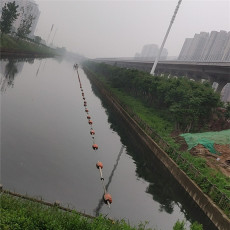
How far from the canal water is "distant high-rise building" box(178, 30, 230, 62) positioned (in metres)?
85.9

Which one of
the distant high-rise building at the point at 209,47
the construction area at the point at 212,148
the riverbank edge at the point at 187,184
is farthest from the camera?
the distant high-rise building at the point at 209,47

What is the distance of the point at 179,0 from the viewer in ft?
195

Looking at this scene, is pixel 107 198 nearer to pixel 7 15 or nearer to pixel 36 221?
pixel 36 221

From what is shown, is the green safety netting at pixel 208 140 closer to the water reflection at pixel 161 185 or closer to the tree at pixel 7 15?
the water reflection at pixel 161 185

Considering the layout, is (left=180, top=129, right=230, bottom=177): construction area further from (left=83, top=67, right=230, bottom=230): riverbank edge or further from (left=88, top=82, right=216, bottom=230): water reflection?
(left=88, top=82, right=216, bottom=230): water reflection

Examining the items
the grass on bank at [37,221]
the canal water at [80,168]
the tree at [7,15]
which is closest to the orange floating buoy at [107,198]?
the canal water at [80,168]

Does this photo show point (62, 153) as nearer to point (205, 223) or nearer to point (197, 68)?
point (205, 223)

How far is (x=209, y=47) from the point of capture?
135250mm

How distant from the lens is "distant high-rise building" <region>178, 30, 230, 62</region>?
386ft

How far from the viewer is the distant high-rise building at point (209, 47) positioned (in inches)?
4628

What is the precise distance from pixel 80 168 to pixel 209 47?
412 ft

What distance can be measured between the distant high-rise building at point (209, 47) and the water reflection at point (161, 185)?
84311mm

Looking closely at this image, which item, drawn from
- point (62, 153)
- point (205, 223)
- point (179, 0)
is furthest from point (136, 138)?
point (179, 0)

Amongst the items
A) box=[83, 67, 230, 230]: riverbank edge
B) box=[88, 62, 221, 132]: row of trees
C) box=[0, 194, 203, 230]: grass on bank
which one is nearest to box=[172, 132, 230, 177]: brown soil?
box=[83, 67, 230, 230]: riverbank edge
